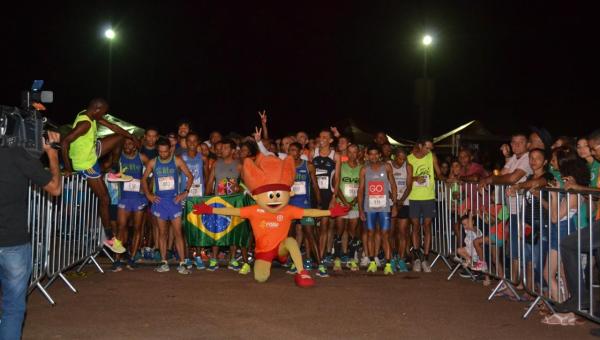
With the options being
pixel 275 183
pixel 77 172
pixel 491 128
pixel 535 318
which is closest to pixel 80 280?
pixel 77 172

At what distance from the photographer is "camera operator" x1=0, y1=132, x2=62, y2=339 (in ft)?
15.9

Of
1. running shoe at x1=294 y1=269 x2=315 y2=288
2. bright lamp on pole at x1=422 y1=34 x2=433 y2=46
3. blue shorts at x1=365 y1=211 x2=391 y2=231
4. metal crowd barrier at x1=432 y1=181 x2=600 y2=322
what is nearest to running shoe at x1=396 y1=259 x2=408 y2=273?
Result: blue shorts at x1=365 y1=211 x2=391 y2=231

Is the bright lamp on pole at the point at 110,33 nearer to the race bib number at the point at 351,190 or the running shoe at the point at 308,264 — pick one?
the race bib number at the point at 351,190

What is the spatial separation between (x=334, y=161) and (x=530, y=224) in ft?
12.3

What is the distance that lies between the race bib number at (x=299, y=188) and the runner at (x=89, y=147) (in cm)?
262

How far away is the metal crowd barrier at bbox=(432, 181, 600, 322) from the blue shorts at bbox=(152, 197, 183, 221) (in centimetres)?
420

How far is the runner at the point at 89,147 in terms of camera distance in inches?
337

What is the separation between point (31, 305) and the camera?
7.34 m

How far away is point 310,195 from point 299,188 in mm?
561

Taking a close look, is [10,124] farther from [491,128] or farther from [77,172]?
[491,128]

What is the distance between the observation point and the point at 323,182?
10617 millimetres

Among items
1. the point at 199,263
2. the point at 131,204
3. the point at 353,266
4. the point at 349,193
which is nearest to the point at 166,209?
the point at 131,204

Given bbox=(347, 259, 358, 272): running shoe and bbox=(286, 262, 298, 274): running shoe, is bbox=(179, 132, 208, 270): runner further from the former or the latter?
bbox=(347, 259, 358, 272): running shoe

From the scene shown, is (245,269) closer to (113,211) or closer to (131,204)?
(131,204)
